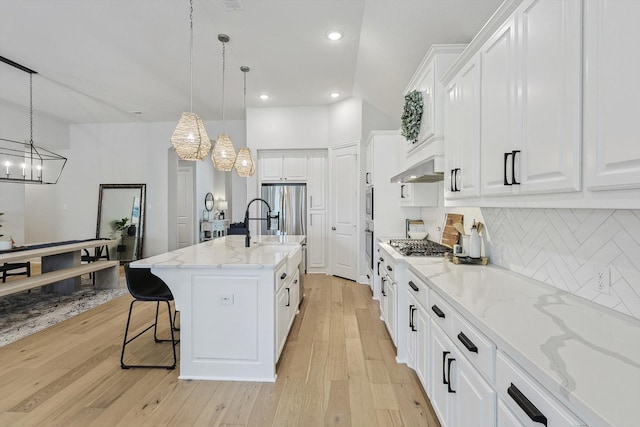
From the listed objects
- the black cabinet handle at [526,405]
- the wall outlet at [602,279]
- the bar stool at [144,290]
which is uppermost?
the wall outlet at [602,279]

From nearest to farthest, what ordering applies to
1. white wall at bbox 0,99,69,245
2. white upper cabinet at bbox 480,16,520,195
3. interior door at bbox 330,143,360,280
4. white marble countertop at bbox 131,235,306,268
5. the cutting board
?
white upper cabinet at bbox 480,16,520,195
white marble countertop at bbox 131,235,306,268
the cutting board
interior door at bbox 330,143,360,280
white wall at bbox 0,99,69,245

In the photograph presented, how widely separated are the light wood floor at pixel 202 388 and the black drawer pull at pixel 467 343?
877mm

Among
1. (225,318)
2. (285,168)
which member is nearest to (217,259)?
(225,318)

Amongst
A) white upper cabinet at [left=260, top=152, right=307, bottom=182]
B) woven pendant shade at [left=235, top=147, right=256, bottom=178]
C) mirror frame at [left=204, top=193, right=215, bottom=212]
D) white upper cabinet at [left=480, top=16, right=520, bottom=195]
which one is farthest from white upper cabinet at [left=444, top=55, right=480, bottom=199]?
mirror frame at [left=204, top=193, right=215, bottom=212]

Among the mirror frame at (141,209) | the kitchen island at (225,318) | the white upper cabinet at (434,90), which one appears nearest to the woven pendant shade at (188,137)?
the kitchen island at (225,318)

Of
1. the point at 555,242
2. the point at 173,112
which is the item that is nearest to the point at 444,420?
the point at 555,242

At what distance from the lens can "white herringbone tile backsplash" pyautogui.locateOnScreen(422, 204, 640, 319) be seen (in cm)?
120

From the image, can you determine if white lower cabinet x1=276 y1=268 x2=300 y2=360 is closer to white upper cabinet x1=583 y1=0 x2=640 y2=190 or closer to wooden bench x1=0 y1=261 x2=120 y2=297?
white upper cabinet x1=583 y1=0 x2=640 y2=190

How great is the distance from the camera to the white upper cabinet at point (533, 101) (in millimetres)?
1087

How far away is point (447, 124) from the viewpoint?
2.24 metres

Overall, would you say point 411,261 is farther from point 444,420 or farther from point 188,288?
point 188,288

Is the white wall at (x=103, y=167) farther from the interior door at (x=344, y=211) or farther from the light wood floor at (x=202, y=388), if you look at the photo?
the light wood floor at (x=202, y=388)

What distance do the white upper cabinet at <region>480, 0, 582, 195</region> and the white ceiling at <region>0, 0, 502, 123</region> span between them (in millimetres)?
1096

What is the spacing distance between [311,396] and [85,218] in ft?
22.9
